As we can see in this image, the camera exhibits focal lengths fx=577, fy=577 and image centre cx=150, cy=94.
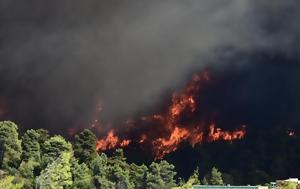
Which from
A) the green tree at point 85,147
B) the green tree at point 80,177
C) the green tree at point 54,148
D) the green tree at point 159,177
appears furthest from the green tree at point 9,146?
the green tree at point 159,177

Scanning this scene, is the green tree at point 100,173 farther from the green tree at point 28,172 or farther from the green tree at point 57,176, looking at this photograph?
the green tree at point 28,172

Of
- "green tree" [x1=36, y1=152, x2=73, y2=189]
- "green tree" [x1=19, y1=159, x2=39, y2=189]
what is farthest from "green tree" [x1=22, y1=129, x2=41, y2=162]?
"green tree" [x1=36, y1=152, x2=73, y2=189]

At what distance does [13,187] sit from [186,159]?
94.2 m

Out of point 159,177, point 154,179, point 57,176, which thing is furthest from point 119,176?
point 57,176

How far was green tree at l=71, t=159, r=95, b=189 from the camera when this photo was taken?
12631 centimetres

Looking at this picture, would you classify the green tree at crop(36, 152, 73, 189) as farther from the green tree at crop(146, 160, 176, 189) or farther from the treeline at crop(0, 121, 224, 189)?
the green tree at crop(146, 160, 176, 189)

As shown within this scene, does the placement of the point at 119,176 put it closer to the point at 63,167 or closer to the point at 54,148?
the point at 54,148

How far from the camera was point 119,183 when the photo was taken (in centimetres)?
13550

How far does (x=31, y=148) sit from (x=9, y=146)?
4.96m

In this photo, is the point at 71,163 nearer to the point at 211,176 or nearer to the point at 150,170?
the point at 150,170

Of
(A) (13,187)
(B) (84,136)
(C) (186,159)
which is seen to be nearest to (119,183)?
(B) (84,136)

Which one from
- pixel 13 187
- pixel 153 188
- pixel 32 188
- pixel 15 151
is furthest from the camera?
pixel 153 188

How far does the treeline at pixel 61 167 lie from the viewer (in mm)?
117188

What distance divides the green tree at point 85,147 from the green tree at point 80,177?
50.6 ft
